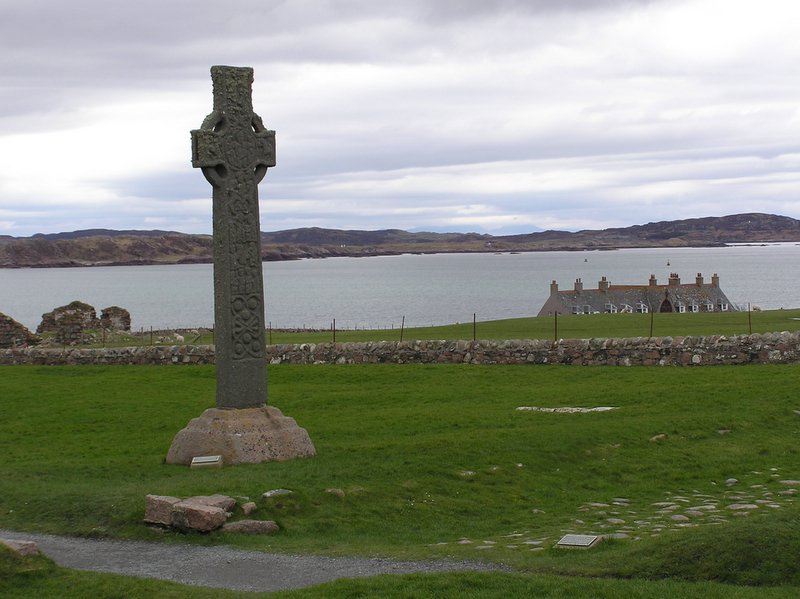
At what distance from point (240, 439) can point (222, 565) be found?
507 centimetres

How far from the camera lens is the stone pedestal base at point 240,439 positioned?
15.9 m

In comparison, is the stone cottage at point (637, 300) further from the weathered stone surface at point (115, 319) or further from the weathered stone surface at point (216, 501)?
the weathered stone surface at point (216, 501)

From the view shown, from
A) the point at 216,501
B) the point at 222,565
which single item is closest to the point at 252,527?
the point at 216,501

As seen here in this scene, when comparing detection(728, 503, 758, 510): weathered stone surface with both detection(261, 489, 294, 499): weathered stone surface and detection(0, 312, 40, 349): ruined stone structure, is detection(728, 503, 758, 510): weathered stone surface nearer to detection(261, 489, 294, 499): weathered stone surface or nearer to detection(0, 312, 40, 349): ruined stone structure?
detection(261, 489, 294, 499): weathered stone surface

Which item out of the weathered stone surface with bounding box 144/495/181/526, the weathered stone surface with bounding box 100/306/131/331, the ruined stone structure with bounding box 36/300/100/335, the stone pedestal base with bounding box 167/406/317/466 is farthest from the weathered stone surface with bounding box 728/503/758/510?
the weathered stone surface with bounding box 100/306/131/331

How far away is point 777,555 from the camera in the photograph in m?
9.87

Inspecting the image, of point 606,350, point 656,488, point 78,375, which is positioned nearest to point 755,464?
point 656,488

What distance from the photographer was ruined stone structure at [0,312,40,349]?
148 ft

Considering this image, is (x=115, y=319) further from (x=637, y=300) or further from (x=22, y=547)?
(x=22, y=547)

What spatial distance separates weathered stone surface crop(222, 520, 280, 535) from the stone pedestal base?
329 cm

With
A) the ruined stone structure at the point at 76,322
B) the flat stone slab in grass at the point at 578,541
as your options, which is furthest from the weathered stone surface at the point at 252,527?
the ruined stone structure at the point at 76,322

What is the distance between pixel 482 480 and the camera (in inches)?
590

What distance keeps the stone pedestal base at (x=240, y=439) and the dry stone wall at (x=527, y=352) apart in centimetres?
1360

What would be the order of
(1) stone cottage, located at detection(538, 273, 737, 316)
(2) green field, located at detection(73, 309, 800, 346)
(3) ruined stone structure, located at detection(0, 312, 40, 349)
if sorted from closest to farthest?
(2) green field, located at detection(73, 309, 800, 346) < (3) ruined stone structure, located at detection(0, 312, 40, 349) < (1) stone cottage, located at detection(538, 273, 737, 316)
